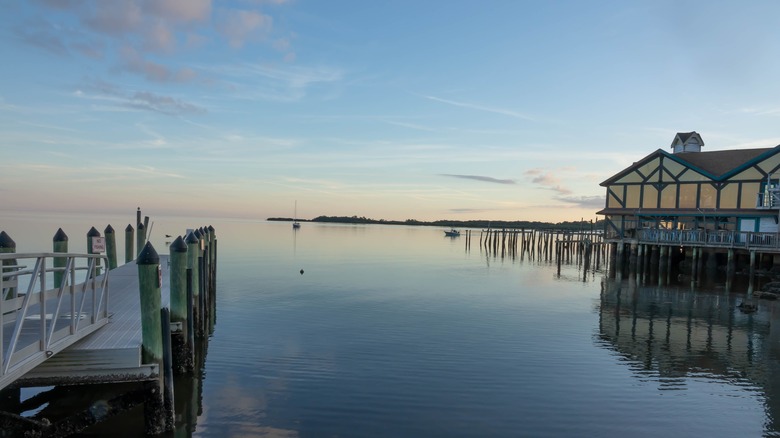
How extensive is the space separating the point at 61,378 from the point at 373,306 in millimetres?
14860

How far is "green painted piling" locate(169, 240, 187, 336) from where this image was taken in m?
11.3

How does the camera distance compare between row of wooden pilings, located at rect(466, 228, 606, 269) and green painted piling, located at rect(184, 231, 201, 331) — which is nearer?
green painted piling, located at rect(184, 231, 201, 331)

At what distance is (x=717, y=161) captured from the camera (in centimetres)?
4381

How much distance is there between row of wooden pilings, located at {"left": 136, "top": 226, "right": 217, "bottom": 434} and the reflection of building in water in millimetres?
11067

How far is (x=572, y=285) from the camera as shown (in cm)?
3127

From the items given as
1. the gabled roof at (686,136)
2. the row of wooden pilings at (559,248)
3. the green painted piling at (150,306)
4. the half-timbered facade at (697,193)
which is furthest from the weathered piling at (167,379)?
the gabled roof at (686,136)

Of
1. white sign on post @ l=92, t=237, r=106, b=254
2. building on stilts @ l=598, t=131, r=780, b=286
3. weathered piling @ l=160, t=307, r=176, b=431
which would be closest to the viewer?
weathered piling @ l=160, t=307, r=176, b=431

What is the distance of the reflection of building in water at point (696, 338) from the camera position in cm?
1297

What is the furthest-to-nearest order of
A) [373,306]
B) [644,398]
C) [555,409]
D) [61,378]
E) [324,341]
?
[373,306]
[324,341]
[644,398]
[555,409]
[61,378]

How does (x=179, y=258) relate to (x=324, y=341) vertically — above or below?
above

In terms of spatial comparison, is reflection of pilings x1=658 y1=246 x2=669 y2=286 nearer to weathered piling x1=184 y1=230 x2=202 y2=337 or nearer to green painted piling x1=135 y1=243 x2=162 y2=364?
weathered piling x1=184 y1=230 x2=202 y2=337

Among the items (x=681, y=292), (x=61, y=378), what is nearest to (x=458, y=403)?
(x=61, y=378)

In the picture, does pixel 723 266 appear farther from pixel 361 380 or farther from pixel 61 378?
pixel 61 378

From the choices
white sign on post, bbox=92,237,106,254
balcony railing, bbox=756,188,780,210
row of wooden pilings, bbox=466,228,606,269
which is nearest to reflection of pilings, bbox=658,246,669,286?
row of wooden pilings, bbox=466,228,606,269
